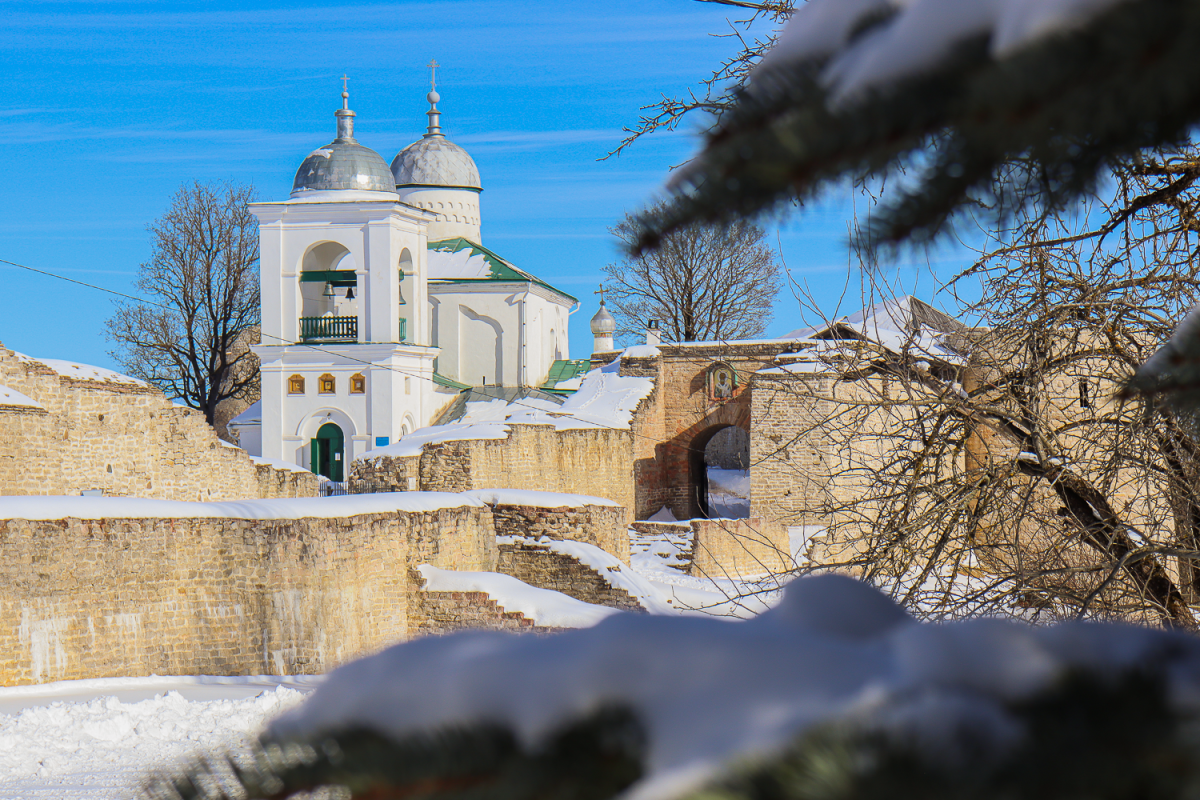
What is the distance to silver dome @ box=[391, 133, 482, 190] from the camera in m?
38.0

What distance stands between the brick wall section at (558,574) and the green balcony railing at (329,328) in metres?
17.0

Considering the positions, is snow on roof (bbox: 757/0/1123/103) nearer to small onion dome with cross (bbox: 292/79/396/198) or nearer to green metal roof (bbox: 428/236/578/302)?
small onion dome with cross (bbox: 292/79/396/198)

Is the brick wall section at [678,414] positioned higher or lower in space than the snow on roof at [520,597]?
higher

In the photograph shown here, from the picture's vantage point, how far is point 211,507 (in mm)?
10922

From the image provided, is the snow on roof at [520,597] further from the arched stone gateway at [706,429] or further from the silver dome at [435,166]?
the silver dome at [435,166]

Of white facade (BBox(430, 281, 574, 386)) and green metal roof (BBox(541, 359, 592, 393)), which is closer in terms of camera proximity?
white facade (BBox(430, 281, 574, 386))

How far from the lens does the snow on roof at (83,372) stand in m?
18.4

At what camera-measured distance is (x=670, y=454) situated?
1038 inches

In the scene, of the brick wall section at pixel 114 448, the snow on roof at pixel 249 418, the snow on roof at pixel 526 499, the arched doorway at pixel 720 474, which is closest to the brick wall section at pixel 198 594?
the snow on roof at pixel 526 499

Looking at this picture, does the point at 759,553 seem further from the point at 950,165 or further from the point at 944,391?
the point at 950,165

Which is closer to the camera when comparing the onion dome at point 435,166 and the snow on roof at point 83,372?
the snow on roof at point 83,372


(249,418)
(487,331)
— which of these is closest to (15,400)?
(249,418)

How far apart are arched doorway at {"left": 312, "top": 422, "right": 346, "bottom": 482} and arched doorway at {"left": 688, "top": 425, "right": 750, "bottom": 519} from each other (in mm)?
9798

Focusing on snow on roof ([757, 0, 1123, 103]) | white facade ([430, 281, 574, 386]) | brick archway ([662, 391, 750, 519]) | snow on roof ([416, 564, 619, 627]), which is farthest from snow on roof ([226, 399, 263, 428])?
snow on roof ([757, 0, 1123, 103])
